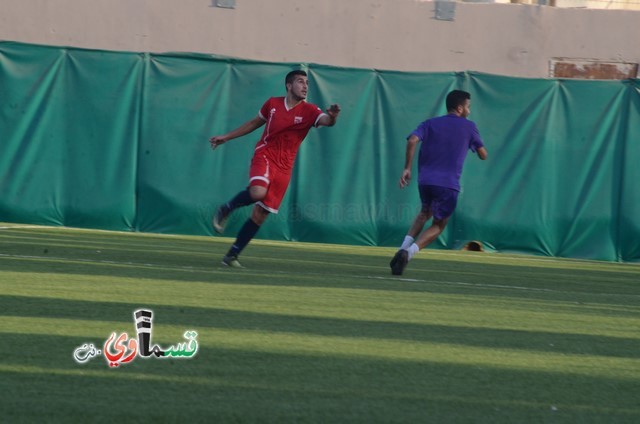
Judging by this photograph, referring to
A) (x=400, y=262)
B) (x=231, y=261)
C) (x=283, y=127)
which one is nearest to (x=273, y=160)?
(x=283, y=127)

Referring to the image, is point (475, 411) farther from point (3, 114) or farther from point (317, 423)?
point (3, 114)

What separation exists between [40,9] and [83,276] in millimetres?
12016

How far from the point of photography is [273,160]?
1187 centimetres

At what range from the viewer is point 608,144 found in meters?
18.5

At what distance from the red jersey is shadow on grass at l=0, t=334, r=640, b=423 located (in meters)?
5.40

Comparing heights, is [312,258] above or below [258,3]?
below

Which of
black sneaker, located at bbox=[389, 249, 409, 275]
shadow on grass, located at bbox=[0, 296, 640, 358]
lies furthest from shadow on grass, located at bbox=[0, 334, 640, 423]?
black sneaker, located at bbox=[389, 249, 409, 275]

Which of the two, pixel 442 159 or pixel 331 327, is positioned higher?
pixel 442 159

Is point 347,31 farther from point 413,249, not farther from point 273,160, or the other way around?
point 273,160

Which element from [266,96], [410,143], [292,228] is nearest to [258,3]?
[266,96]

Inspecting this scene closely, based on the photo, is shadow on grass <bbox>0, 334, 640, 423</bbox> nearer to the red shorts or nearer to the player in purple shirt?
the red shorts

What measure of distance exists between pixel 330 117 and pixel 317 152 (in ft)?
23.6

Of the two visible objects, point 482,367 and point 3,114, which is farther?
point 3,114

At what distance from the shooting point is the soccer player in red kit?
38.6 ft
